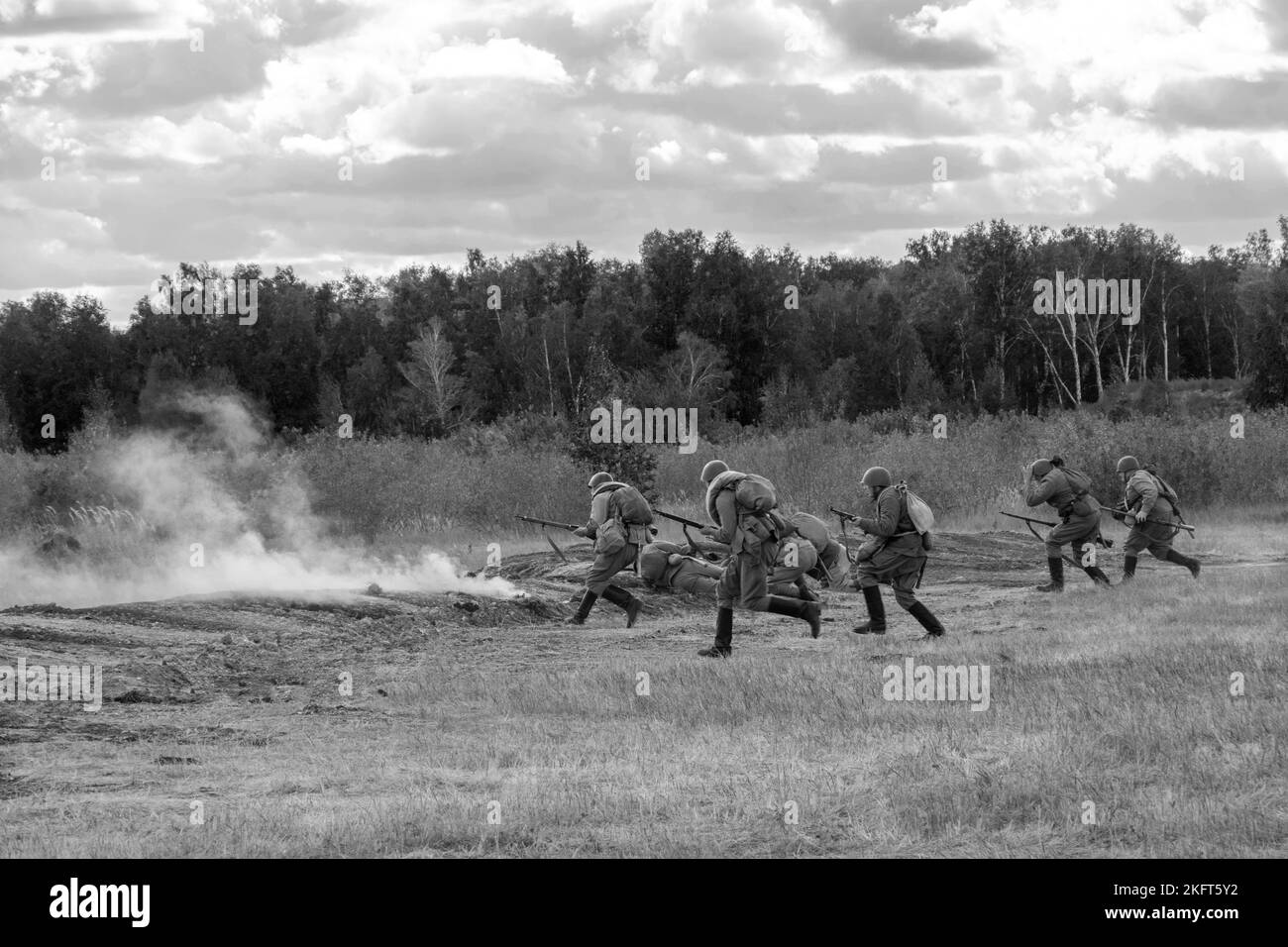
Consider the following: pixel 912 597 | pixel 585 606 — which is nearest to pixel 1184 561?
pixel 912 597

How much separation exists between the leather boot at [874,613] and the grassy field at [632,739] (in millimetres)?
184

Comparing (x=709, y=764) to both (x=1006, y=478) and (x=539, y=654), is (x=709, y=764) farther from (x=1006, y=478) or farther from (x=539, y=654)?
(x=1006, y=478)

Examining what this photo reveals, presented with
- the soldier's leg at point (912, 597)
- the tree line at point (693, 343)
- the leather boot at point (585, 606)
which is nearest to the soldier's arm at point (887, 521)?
the soldier's leg at point (912, 597)

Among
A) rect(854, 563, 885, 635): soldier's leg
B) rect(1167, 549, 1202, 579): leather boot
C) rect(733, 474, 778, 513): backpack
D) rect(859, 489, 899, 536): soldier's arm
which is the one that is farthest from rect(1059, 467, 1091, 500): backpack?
rect(733, 474, 778, 513): backpack

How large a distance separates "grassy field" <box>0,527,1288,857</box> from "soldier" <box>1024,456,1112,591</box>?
242 cm

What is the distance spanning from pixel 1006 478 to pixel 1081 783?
28.2 meters

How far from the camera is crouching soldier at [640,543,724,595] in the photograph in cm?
2042

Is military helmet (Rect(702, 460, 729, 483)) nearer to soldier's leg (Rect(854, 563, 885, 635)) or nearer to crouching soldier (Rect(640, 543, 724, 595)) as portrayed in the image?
soldier's leg (Rect(854, 563, 885, 635))

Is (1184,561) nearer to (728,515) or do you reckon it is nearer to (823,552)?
(823,552)

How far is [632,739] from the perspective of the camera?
11.8 m

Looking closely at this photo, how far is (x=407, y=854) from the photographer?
27.8 ft

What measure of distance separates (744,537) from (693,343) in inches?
1943

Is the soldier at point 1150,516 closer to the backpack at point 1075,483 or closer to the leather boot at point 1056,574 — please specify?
the backpack at point 1075,483
